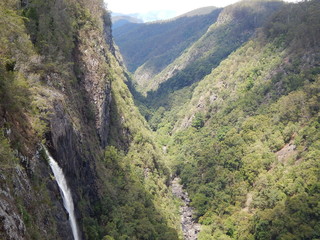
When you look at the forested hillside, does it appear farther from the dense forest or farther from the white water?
the white water

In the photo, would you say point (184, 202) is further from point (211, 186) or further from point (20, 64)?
point (20, 64)

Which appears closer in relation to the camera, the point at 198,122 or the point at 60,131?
the point at 60,131

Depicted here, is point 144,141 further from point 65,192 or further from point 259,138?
point 65,192

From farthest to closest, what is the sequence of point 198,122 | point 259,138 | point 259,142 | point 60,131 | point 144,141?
1. point 198,122
2. point 259,138
3. point 259,142
4. point 144,141
5. point 60,131

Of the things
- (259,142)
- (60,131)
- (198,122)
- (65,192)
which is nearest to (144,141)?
(259,142)

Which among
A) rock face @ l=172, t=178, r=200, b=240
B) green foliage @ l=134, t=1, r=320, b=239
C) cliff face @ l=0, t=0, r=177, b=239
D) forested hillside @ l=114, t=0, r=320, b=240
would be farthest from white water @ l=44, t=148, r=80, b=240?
rock face @ l=172, t=178, r=200, b=240

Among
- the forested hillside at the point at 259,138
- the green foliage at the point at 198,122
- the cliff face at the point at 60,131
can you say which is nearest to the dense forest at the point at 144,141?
the cliff face at the point at 60,131
